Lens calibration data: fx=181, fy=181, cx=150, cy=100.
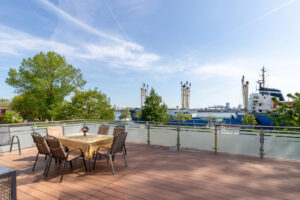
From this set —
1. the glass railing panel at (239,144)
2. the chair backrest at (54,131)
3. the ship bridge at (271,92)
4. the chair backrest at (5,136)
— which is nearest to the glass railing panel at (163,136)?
the glass railing panel at (239,144)

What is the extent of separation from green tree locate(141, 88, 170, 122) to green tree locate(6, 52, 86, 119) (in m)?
9.85

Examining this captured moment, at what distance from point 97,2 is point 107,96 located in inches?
352

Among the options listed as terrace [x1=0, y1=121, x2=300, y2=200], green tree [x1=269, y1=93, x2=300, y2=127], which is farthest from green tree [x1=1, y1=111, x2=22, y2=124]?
green tree [x1=269, y1=93, x2=300, y2=127]

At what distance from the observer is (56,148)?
11.7 feet

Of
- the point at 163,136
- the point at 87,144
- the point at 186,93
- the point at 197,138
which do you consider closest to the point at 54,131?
the point at 87,144

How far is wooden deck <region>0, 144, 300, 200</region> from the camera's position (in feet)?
9.65

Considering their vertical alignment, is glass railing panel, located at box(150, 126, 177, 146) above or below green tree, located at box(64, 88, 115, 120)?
below

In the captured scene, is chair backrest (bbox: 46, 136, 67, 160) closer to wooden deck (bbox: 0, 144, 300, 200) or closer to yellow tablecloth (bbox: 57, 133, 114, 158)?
wooden deck (bbox: 0, 144, 300, 200)

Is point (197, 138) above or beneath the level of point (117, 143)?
beneath

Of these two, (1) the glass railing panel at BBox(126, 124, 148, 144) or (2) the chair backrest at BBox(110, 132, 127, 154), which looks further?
(1) the glass railing panel at BBox(126, 124, 148, 144)

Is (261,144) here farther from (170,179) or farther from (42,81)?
(42,81)

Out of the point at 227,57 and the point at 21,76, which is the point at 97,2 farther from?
the point at 21,76

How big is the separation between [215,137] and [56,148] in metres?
4.58

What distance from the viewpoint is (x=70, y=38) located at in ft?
60.3
